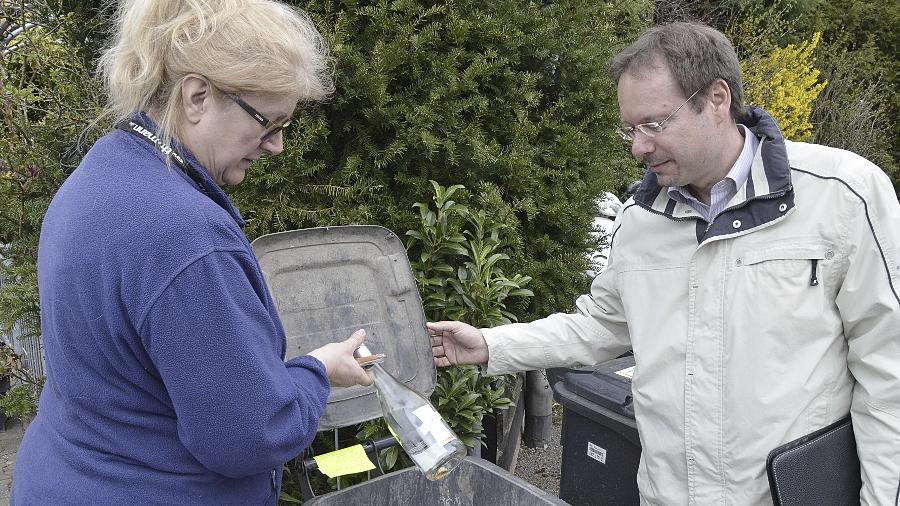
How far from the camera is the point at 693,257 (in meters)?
1.91

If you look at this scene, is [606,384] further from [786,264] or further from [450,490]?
[786,264]

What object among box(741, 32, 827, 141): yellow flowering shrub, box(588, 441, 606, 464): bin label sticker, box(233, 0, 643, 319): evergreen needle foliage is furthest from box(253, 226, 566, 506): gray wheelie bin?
box(741, 32, 827, 141): yellow flowering shrub

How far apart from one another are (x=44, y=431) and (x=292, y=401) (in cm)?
57

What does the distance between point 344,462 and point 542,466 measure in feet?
7.78

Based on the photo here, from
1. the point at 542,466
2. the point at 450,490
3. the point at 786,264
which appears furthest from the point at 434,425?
the point at 542,466

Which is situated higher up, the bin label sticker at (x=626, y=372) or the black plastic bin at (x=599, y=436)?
the bin label sticker at (x=626, y=372)

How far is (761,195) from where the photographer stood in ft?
5.94

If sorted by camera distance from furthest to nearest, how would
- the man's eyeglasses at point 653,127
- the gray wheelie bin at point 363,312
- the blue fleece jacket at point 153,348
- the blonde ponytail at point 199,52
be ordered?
the gray wheelie bin at point 363,312 < the man's eyeglasses at point 653,127 < the blonde ponytail at point 199,52 < the blue fleece jacket at point 153,348

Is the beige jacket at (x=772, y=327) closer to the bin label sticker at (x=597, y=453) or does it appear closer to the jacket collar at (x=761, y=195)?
the jacket collar at (x=761, y=195)

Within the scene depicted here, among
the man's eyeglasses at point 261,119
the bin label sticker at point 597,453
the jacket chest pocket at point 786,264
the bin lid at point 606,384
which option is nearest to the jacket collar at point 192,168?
the man's eyeglasses at point 261,119

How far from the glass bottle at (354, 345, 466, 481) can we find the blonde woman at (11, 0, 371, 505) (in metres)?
0.46

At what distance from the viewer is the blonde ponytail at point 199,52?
55.1 inches

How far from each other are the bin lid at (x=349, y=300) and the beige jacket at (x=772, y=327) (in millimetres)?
868

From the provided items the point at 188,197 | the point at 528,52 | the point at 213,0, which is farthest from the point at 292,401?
the point at 528,52
